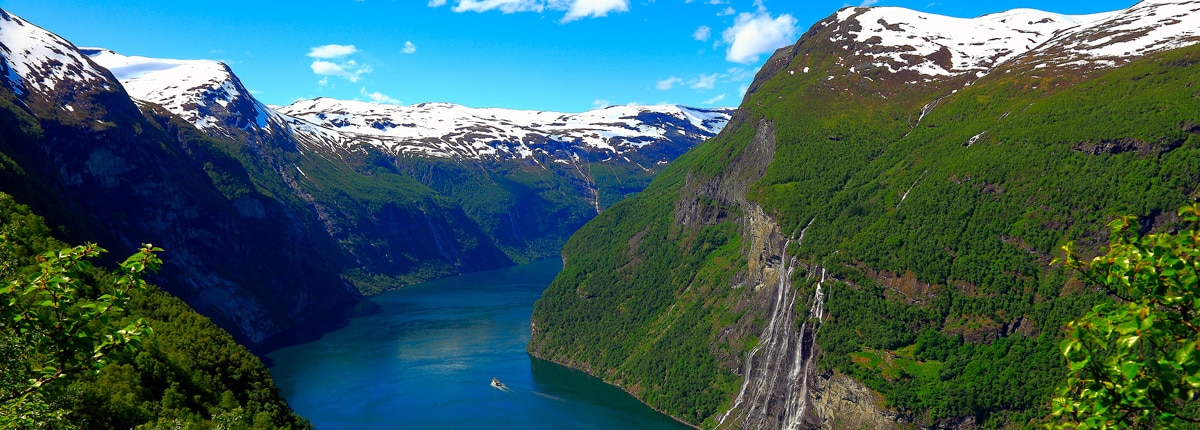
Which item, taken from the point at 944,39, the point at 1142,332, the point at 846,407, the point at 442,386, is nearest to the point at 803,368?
the point at 846,407

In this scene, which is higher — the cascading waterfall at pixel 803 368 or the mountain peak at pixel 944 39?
the mountain peak at pixel 944 39

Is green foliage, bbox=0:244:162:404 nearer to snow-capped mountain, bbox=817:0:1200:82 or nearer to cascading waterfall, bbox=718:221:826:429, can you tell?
Result: cascading waterfall, bbox=718:221:826:429

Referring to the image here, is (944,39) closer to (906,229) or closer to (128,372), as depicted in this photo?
(906,229)

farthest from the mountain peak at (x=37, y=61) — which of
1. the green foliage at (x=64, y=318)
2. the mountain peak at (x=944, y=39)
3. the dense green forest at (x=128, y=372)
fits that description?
the green foliage at (x=64, y=318)

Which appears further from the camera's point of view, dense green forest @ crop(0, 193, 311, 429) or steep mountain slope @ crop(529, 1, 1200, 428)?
steep mountain slope @ crop(529, 1, 1200, 428)

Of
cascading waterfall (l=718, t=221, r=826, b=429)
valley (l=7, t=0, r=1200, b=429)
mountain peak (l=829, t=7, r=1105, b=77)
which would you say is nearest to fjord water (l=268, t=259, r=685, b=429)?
valley (l=7, t=0, r=1200, b=429)

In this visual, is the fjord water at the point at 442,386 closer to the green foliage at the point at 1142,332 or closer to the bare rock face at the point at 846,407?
the bare rock face at the point at 846,407
